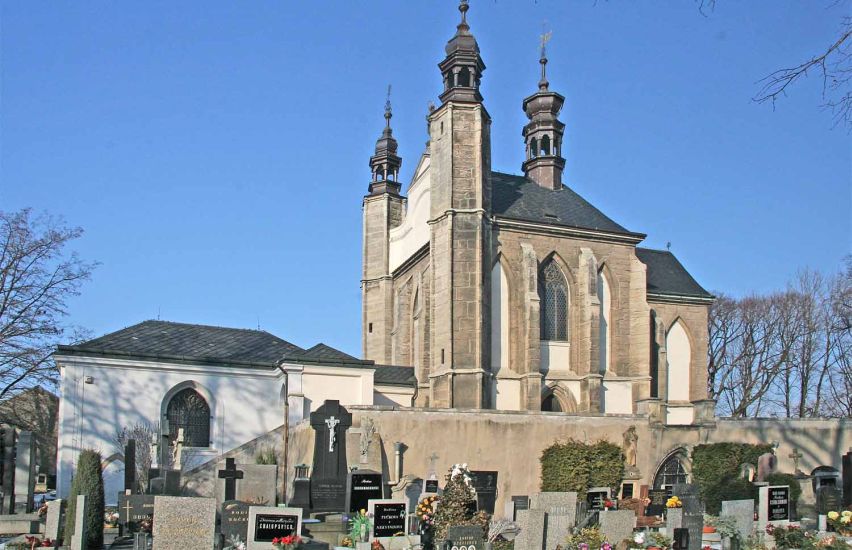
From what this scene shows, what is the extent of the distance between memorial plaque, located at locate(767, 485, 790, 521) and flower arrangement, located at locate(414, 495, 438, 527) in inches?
273

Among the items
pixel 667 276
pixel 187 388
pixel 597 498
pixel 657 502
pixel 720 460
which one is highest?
pixel 667 276

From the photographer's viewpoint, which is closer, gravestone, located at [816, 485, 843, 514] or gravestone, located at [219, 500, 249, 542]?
gravestone, located at [219, 500, 249, 542]

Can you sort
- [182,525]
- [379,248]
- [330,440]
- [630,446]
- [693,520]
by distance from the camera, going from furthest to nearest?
[379,248] → [630,446] → [330,440] → [693,520] → [182,525]

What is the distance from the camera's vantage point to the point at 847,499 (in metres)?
22.2

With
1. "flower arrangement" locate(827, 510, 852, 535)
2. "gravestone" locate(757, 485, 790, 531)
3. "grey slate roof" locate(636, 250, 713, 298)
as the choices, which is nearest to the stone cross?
"gravestone" locate(757, 485, 790, 531)

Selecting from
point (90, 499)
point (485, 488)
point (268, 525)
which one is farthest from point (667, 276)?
point (268, 525)

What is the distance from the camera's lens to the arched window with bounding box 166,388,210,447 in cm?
3145

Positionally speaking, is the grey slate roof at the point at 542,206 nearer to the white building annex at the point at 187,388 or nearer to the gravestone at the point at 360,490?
the white building annex at the point at 187,388

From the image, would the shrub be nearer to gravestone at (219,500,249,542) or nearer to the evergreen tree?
the evergreen tree

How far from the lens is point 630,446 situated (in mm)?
31156

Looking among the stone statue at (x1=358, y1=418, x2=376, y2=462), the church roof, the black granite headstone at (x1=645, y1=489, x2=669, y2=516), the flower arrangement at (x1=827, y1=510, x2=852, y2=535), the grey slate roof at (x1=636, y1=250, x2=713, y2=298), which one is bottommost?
the black granite headstone at (x1=645, y1=489, x2=669, y2=516)

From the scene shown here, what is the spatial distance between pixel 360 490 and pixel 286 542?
18.3 ft

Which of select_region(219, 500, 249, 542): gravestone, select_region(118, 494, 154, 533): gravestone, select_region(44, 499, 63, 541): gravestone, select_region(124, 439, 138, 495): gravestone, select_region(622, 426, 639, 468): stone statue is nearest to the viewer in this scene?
select_region(219, 500, 249, 542): gravestone

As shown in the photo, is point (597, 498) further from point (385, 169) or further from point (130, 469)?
point (385, 169)
